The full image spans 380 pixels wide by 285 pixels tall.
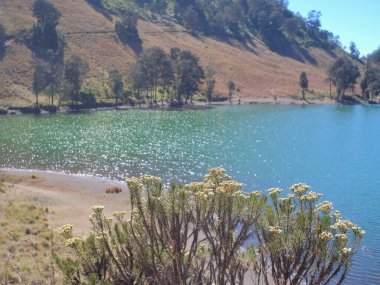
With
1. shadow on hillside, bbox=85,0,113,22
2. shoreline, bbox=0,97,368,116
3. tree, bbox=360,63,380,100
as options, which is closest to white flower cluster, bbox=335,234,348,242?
shoreline, bbox=0,97,368,116

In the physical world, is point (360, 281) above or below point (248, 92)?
below

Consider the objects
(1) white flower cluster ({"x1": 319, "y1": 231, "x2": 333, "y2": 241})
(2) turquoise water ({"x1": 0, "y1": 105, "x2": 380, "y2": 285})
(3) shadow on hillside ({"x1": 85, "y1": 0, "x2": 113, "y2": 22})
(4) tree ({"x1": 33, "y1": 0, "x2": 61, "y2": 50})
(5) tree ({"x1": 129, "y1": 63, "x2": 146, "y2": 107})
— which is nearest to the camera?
(1) white flower cluster ({"x1": 319, "y1": 231, "x2": 333, "y2": 241})

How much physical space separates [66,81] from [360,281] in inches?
4489

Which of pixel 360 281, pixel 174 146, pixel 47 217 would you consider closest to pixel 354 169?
pixel 174 146

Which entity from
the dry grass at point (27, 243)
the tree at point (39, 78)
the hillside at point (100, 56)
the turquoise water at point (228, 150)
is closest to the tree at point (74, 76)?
the tree at point (39, 78)

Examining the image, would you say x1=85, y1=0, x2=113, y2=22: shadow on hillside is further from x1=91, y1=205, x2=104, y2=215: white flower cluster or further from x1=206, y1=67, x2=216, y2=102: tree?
x1=91, y1=205, x2=104, y2=215: white flower cluster

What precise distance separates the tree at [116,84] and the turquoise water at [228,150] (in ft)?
55.3

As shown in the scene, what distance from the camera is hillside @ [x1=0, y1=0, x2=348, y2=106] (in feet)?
446

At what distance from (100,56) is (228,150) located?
101 meters

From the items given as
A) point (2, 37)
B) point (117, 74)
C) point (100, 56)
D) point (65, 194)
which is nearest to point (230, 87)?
point (117, 74)

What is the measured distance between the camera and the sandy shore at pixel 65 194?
35.3m

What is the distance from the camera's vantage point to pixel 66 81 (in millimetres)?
127562

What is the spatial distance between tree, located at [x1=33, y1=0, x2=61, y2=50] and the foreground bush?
148 metres

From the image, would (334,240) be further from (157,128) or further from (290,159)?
(157,128)
